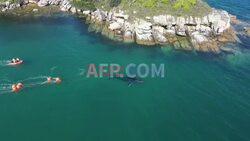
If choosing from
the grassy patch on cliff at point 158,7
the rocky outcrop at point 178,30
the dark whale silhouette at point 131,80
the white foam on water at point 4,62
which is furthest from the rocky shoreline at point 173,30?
the white foam on water at point 4,62

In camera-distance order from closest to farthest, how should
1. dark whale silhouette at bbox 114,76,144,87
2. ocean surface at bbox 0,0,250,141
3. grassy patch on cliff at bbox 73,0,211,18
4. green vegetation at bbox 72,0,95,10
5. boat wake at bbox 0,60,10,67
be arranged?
ocean surface at bbox 0,0,250,141 < dark whale silhouette at bbox 114,76,144,87 < boat wake at bbox 0,60,10,67 < grassy patch on cliff at bbox 73,0,211,18 < green vegetation at bbox 72,0,95,10

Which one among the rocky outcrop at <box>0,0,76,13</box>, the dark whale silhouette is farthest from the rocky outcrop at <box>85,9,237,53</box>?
the dark whale silhouette

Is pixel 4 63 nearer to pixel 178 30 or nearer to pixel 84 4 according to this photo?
pixel 84 4

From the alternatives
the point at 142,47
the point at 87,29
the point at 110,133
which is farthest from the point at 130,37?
the point at 110,133

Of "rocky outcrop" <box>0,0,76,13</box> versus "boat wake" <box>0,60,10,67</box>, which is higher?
"rocky outcrop" <box>0,0,76,13</box>

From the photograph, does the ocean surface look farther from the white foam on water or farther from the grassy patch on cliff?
the grassy patch on cliff

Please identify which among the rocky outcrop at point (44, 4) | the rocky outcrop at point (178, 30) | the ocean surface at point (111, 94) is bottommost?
the ocean surface at point (111, 94)

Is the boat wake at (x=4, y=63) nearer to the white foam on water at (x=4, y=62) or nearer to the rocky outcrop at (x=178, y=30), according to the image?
the white foam on water at (x=4, y=62)

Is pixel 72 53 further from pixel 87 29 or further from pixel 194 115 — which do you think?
pixel 194 115
